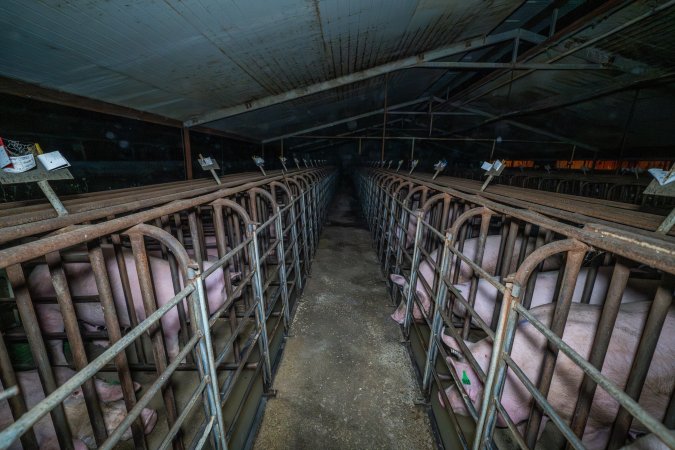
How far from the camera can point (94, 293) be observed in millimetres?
2375

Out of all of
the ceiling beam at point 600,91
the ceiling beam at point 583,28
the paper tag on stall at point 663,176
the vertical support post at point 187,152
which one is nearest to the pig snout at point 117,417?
the paper tag on stall at point 663,176

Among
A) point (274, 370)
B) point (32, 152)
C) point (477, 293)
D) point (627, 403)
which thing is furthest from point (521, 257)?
point (32, 152)

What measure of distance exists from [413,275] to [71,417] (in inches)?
105

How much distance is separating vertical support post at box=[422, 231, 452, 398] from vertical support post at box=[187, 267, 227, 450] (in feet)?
4.73

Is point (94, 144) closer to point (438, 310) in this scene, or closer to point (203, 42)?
point (203, 42)

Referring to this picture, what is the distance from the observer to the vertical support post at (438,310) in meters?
1.96

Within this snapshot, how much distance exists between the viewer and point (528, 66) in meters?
5.38

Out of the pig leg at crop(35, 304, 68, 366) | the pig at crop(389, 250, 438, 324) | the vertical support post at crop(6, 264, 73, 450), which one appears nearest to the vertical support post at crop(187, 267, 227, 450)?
the vertical support post at crop(6, 264, 73, 450)

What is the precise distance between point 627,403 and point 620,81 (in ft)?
25.3

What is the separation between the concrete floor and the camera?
202 centimetres

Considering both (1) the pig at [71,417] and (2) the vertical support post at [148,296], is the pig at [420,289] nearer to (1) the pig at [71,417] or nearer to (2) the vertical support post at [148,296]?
(2) the vertical support post at [148,296]

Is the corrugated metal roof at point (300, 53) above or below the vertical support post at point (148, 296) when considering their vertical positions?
above

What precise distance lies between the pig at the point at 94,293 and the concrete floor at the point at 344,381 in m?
0.98

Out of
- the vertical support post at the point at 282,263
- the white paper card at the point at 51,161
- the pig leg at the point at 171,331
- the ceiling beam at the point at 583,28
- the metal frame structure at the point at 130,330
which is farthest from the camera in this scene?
the ceiling beam at the point at 583,28
